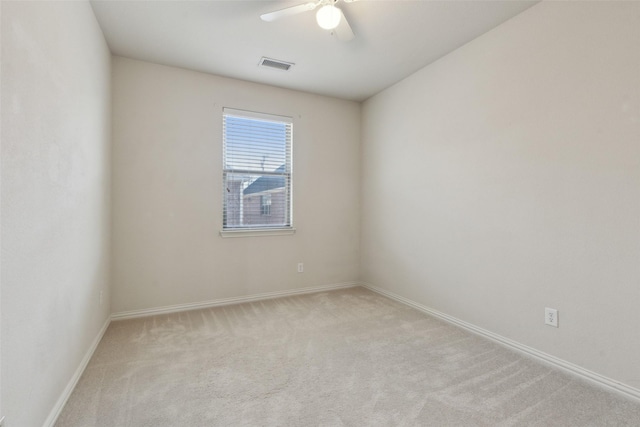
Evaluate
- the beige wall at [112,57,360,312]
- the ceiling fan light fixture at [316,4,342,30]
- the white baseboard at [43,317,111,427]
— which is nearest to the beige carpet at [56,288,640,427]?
→ the white baseboard at [43,317,111,427]

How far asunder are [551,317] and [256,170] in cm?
313

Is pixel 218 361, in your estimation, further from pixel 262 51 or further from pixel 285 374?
pixel 262 51

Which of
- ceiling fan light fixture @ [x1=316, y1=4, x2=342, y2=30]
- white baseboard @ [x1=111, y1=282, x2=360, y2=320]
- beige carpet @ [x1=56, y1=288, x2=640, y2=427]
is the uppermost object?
ceiling fan light fixture @ [x1=316, y1=4, x2=342, y2=30]

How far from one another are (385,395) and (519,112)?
2273 millimetres

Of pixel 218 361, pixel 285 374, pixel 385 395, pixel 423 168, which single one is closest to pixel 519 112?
pixel 423 168

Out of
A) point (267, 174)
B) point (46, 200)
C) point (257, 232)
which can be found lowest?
point (257, 232)

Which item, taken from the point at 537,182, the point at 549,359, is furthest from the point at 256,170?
the point at 549,359

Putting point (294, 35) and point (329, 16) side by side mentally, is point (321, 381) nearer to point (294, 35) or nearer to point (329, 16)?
point (329, 16)

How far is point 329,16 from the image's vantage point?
6.46ft

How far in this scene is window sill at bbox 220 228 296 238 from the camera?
3.48 meters

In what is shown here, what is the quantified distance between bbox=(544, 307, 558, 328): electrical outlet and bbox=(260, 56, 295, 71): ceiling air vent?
3.12 meters

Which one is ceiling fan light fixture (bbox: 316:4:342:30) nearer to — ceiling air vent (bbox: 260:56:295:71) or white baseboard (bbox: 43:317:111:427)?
ceiling air vent (bbox: 260:56:295:71)

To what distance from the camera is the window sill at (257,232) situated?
3.48 meters

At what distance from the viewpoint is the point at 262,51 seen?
9.39 feet
